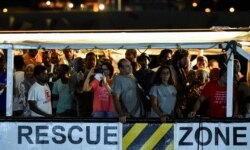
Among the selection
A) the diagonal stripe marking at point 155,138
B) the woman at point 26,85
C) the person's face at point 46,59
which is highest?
the person's face at point 46,59

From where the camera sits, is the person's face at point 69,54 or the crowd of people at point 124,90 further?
the person's face at point 69,54

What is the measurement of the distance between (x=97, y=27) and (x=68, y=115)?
34.0 ft

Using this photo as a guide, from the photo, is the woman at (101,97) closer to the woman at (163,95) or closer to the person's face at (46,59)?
the woman at (163,95)

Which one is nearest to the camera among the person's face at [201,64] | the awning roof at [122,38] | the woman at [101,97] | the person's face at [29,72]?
the awning roof at [122,38]

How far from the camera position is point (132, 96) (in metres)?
11.7

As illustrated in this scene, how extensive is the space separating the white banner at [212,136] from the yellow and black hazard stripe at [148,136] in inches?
4.2

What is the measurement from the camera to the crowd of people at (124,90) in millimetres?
11602

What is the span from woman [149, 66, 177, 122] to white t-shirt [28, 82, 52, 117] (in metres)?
1.46

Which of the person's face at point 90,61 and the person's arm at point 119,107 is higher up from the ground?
the person's face at point 90,61

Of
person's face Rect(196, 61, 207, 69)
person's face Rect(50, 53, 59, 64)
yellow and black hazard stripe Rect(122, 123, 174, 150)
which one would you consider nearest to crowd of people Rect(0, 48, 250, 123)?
yellow and black hazard stripe Rect(122, 123, 174, 150)

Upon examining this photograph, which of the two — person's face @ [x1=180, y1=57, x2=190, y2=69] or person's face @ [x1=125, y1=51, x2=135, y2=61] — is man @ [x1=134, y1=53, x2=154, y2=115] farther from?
person's face @ [x1=180, y1=57, x2=190, y2=69]

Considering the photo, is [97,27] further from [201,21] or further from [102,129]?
[102,129]

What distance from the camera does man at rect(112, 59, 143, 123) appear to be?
1156 centimetres

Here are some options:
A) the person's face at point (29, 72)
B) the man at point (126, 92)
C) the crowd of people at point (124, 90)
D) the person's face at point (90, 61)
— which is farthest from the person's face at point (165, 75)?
the person's face at point (29, 72)
